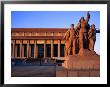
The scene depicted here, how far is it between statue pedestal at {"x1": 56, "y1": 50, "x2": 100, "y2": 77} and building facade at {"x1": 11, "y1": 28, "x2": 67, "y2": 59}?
0.15 m

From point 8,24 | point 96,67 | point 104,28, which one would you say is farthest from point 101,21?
point 8,24

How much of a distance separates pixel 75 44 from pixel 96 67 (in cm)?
39

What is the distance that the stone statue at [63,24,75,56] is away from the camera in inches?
263

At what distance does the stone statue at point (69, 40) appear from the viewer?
6.68 metres

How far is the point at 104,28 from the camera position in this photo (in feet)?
21.8

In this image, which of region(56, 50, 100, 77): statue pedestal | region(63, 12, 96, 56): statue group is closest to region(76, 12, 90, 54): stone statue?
region(63, 12, 96, 56): statue group

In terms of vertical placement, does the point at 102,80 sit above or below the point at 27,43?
below

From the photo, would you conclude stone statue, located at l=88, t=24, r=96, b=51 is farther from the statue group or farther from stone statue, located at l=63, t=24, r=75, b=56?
stone statue, located at l=63, t=24, r=75, b=56

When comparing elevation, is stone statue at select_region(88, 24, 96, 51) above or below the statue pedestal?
above

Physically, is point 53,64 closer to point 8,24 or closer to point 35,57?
point 35,57

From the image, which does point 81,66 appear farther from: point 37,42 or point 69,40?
point 37,42

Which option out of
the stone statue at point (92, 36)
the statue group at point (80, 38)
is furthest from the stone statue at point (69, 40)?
the stone statue at point (92, 36)

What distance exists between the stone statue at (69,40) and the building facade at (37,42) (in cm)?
5

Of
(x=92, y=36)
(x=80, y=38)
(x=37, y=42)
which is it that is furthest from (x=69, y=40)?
(x=37, y=42)
